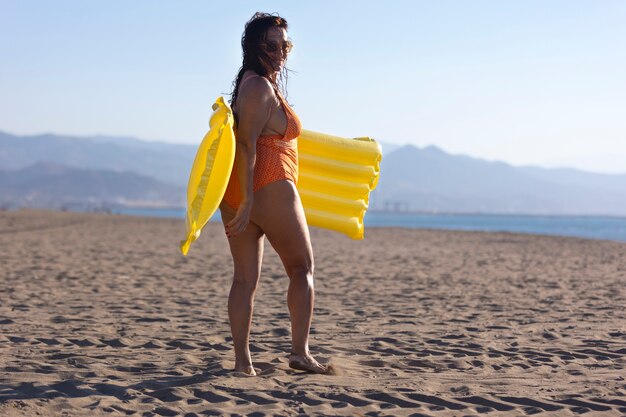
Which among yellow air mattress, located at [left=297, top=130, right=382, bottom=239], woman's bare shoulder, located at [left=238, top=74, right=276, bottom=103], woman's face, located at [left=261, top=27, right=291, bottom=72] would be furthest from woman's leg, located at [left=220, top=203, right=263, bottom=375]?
woman's face, located at [left=261, top=27, right=291, bottom=72]

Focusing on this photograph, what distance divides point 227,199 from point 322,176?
2.31 ft

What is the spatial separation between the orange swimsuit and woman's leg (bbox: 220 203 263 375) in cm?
11

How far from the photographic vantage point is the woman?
457 centimetres

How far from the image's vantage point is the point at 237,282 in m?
4.80

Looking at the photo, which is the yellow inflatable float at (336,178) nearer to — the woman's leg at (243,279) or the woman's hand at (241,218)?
the woman's leg at (243,279)

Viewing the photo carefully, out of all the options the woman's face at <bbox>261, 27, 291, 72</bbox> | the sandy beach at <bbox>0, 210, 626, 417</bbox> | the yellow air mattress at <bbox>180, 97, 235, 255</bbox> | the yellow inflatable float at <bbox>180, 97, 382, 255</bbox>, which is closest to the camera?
the sandy beach at <bbox>0, 210, 626, 417</bbox>

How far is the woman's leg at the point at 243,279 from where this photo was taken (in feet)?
15.5

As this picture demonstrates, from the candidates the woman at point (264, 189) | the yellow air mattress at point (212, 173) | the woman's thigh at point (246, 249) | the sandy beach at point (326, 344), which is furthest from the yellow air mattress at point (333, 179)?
the sandy beach at point (326, 344)

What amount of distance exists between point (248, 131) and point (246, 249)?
25.9 inches

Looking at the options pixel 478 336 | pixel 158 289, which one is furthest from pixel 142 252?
pixel 478 336

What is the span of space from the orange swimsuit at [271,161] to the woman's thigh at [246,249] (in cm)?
8

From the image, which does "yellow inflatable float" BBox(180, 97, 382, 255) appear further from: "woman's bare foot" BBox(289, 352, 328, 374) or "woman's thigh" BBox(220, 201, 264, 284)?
"woman's bare foot" BBox(289, 352, 328, 374)

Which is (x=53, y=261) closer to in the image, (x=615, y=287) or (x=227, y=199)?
(x=615, y=287)

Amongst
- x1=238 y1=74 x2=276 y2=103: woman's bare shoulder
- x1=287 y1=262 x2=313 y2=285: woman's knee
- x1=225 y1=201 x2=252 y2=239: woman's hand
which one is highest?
x1=238 y1=74 x2=276 y2=103: woman's bare shoulder
